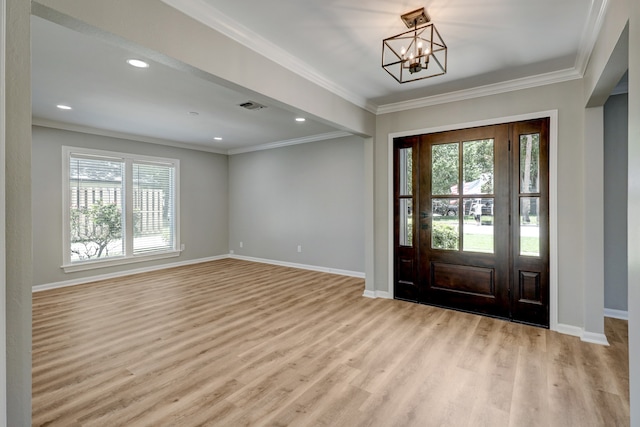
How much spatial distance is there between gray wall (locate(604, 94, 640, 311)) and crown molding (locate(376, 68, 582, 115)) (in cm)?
95

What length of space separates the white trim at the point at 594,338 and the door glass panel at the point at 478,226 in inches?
44.5

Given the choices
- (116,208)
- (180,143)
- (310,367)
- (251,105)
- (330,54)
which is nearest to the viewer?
(310,367)

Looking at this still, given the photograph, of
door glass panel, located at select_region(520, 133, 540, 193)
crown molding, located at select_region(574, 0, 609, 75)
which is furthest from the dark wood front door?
crown molding, located at select_region(574, 0, 609, 75)

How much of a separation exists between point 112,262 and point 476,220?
6.06 meters

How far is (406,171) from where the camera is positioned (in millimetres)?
4289

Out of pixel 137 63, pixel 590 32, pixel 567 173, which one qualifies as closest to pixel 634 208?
pixel 590 32

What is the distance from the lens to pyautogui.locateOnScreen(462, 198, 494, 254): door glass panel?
368 cm

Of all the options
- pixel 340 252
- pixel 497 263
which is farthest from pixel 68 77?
Answer: pixel 497 263

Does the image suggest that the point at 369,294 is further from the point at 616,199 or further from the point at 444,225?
the point at 616,199

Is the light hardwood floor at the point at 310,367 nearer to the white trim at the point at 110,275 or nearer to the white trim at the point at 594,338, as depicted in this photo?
the white trim at the point at 594,338

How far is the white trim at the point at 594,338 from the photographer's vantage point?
301 cm

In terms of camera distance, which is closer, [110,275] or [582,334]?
[582,334]

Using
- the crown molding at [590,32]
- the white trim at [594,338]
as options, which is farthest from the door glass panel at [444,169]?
the white trim at [594,338]

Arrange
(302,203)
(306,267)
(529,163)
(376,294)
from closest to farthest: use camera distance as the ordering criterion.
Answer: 1. (529,163)
2. (376,294)
3. (306,267)
4. (302,203)
